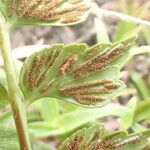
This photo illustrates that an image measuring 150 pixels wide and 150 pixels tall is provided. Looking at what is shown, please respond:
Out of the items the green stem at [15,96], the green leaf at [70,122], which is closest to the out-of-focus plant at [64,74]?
the green stem at [15,96]

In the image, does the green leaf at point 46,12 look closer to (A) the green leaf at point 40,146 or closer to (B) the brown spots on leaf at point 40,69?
(B) the brown spots on leaf at point 40,69

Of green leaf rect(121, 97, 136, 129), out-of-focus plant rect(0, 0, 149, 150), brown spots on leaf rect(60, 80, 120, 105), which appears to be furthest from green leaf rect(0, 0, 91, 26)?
green leaf rect(121, 97, 136, 129)

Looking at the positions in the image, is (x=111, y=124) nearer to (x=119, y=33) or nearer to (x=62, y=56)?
(x=119, y=33)

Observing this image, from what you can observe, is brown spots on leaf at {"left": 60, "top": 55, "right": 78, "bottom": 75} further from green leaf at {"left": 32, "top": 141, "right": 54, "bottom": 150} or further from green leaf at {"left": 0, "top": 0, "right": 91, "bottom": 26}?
green leaf at {"left": 32, "top": 141, "right": 54, "bottom": 150}

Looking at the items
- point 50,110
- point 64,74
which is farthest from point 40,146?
point 64,74

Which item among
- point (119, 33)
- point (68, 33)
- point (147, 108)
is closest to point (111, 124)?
point (147, 108)

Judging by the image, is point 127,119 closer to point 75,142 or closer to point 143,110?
point 143,110
